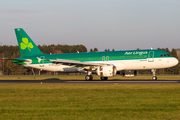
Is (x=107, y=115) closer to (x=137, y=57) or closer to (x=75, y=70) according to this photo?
(x=137, y=57)

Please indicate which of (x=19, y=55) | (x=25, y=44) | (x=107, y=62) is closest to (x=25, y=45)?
(x=25, y=44)

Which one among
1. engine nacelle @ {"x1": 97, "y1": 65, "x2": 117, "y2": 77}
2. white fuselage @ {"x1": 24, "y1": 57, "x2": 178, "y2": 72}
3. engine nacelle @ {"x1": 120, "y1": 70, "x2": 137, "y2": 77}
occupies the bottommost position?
engine nacelle @ {"x1": 120, "y1": 70, "x2": 137, "y2": 77}

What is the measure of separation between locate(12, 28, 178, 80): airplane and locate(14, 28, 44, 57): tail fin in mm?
178

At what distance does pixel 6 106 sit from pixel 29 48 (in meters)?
30.8

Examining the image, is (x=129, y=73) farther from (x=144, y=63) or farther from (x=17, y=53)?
(x=17, y=53)

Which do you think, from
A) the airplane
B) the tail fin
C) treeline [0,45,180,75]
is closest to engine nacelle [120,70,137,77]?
the airplane

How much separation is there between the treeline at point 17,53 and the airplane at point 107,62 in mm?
70607

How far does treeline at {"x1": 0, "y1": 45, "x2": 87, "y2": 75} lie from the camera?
11112 centimetres

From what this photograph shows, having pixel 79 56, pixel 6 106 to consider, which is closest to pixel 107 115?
pixel 6 106

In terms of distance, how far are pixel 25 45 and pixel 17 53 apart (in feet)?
285

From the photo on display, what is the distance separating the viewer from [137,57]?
122 feet

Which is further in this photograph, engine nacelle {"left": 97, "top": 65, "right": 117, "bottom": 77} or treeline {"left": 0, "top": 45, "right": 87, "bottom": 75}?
treeline {"left": 0, "top": 45, "right": 87, "bottom": 75}

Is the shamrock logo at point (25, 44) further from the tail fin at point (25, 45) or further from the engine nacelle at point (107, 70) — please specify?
the engine nacelle at point (107, 70)

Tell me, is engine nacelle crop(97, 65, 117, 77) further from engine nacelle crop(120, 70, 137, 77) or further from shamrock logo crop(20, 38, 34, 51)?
shamrock logo crop(20, 38, 34, 51)
